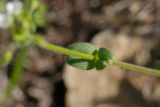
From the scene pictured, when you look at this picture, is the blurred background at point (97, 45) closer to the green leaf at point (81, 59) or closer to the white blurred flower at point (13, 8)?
the white blurred flower at point (13, 8)

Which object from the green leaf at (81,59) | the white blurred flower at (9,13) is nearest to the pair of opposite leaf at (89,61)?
the green leaf at (81,59)

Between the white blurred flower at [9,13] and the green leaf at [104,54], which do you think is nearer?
the green leaf at [104,54]

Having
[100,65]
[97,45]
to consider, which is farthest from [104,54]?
[97,45]

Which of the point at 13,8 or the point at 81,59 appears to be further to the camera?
the point at 13,8

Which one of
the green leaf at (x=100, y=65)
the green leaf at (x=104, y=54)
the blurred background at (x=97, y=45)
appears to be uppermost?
the blurred background at (x=97, y=45)

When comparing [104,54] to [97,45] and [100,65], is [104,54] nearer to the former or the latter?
[100,65]

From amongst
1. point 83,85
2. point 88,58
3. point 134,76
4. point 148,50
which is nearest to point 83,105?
point 83,85
